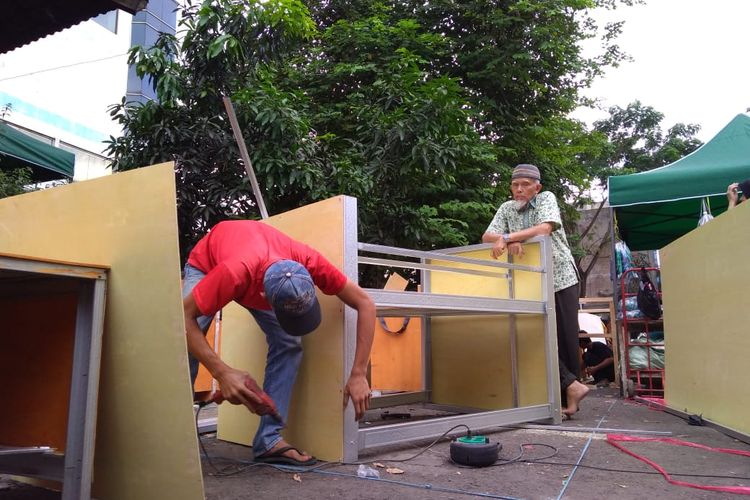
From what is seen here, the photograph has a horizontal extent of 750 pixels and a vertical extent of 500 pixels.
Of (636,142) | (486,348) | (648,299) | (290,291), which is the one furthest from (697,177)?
(636,142)

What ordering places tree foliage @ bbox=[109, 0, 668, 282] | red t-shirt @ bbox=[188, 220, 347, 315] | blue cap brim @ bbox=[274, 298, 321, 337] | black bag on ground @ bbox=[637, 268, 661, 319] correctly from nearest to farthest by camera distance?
red t-shirt @ bbox=[188, 220, 347, 315] < blue cap brim @ bbox=[274, 298, 321, 337] < tree foliage @ bbox=[109, 0, 668, 282] < black bag on ground @ bbox=[637, 268, 661, 319]

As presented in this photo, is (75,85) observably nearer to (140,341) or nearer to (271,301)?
(271,301)

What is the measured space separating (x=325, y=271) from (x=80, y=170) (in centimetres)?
1191

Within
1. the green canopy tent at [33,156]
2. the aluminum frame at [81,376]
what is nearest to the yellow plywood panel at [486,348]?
the aluminum frame at [81,376]

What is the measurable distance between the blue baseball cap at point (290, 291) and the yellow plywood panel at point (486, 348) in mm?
1925

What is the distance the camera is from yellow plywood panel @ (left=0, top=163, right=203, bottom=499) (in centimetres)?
178

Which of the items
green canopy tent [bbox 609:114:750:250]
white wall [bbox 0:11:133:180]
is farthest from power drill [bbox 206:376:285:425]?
white wall [bbox 0:11:133:180]

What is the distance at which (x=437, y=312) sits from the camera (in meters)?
3.70

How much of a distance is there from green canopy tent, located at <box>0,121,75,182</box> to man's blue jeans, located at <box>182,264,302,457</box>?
202 inches

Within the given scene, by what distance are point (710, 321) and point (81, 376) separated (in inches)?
136

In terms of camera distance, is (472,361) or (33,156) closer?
(472,361)

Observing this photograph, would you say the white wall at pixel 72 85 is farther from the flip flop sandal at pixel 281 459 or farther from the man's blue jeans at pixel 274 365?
the flip flop sandal at pixel 281 459

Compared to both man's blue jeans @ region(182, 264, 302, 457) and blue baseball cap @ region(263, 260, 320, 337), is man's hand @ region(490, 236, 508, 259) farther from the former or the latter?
blue baseball cap @ region(263, 260, 320, 337)

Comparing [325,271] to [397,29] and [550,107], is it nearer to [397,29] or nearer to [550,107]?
[397,29]
